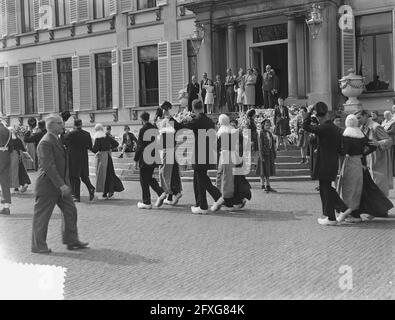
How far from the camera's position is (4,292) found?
220 inches

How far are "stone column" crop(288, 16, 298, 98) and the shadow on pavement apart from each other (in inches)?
580

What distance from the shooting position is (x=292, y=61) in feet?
69.6

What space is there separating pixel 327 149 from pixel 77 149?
19.6ft

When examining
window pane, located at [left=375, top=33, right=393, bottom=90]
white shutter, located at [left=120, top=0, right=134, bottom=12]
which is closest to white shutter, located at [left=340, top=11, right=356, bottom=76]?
window pane, located at [left=375, top=33, right=393, bottom=90]

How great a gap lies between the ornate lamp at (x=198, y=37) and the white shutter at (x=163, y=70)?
2.05 metres

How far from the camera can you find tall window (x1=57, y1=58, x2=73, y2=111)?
28.8 m

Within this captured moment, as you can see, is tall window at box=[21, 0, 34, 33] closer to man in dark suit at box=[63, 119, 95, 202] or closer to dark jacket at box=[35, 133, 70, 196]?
man in dark suit at box=[63, 119, 95, 202]

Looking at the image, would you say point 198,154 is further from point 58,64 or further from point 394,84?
point 58,64

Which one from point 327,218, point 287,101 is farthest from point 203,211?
point 287,101

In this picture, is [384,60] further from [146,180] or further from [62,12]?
[62,12]

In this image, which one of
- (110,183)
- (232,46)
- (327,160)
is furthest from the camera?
(232,46)

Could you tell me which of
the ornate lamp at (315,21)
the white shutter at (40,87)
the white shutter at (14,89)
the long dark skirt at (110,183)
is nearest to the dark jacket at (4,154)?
the long dark skirt at (110,183)

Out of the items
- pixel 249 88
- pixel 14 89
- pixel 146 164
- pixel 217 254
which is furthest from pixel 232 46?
pixel 217 254

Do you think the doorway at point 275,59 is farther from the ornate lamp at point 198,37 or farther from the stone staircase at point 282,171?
the stone staircase at point 282,171
